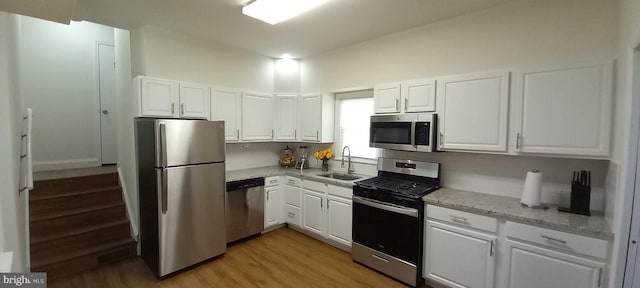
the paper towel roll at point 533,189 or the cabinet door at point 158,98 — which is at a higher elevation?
the cabinet door at point 158,98

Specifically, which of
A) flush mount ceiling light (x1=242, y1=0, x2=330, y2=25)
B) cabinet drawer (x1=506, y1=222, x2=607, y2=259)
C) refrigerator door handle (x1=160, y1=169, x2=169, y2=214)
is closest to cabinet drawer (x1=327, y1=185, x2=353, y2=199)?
cabinet drawer (x1=506, y1=222, x2=607, y2=259)

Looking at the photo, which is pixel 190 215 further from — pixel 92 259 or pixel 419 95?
pixel 419 95

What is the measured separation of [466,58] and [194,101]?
9.98 feet

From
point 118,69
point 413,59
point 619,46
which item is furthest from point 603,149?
point 118,69

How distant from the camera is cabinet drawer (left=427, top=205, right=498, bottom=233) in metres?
2.08

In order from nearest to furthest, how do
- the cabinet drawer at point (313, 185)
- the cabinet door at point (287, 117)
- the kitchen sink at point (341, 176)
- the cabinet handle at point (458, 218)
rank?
the cabinet handle at point (458, 218)
the cabinet drawer at point (313, 185)
the kitchen sink at point (341, 176)
the cabinet door at point (287, 117)

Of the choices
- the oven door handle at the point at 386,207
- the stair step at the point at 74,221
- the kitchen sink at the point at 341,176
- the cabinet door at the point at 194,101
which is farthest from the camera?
the kitchen sink at the point at 341,176

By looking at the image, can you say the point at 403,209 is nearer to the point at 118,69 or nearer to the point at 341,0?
the point at 341,0

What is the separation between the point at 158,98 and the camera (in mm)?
2914

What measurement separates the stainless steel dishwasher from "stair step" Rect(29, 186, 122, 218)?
147cm

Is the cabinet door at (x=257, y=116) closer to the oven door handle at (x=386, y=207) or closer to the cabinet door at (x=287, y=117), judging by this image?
the cabinet door at (x=287, y=117)

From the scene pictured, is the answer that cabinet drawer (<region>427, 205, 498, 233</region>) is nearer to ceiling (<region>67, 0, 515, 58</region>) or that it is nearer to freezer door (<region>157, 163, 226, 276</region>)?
ceiling (<region>67, 0, 515, 58</region>)

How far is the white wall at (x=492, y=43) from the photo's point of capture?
2014 mm

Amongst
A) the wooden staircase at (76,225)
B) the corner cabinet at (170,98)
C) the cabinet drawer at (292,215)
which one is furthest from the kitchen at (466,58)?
the cabinet drawer at (292,215)
